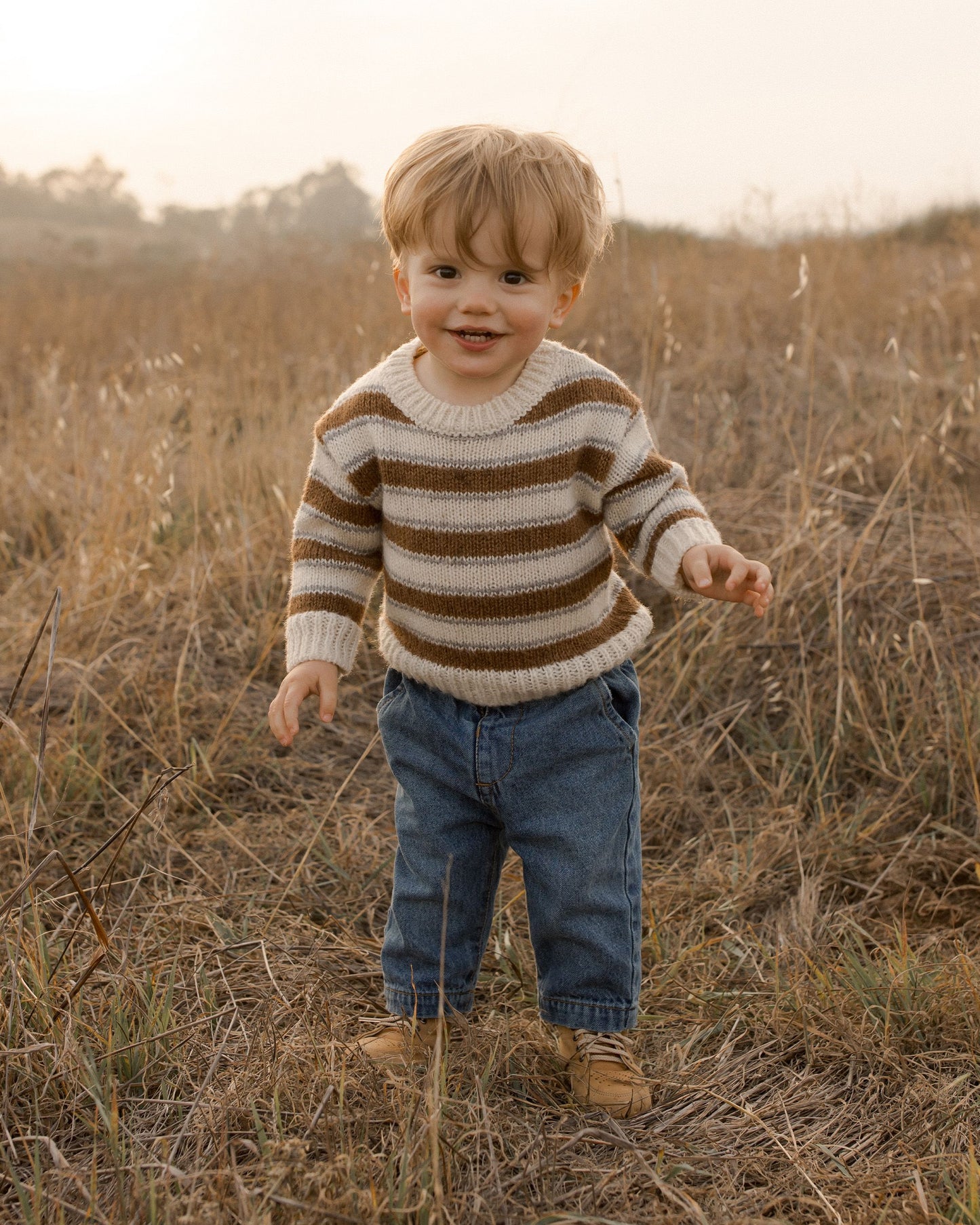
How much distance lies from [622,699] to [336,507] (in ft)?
1.85

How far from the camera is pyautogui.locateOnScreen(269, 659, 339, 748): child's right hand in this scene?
1620 millimetres

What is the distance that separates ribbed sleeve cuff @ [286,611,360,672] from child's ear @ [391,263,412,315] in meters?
0.49

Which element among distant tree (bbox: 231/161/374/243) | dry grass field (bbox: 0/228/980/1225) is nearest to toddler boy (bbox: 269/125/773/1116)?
dry grass field (bbox: 0/228/980/1225)

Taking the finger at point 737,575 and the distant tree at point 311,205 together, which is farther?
the distant tree at point 311,205

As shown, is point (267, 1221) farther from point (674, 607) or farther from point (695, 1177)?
point (674, 607)

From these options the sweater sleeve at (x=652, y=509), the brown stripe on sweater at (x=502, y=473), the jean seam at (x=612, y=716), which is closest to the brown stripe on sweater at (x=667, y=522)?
the sweater sleeve at (x=652, y=509)

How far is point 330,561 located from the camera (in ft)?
5.76

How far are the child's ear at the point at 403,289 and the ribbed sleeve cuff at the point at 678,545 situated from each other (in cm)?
52

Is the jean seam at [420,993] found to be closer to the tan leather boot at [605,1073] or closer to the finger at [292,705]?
the tan leather boot at [605,1073]

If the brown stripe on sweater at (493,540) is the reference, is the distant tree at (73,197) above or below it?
above

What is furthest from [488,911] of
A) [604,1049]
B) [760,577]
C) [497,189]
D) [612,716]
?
[497,189]

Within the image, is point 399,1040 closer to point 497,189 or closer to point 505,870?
point 505,870

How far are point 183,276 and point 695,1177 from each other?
33.7 feet

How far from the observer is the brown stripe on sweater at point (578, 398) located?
63.6 inches
